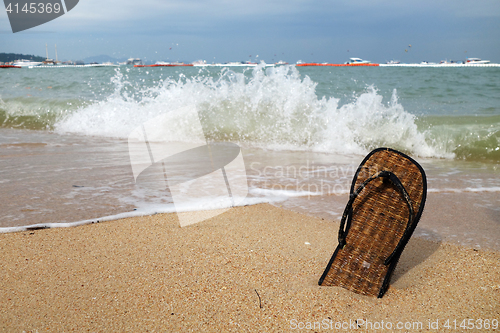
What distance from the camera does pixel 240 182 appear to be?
3.76 meters

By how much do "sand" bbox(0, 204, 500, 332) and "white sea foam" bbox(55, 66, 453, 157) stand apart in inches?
154

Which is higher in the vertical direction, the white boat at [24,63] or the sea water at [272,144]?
the white boat at [24,63]

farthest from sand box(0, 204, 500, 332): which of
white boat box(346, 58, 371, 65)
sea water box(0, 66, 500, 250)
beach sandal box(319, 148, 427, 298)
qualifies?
white boat box(346, 58, 371, 65)

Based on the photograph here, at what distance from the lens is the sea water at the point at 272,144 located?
9.78ft

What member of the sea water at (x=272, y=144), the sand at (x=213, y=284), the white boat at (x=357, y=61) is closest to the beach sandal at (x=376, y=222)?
the sand at (x=213, y=284)

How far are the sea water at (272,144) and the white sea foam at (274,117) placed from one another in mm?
22

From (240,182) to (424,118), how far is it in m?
5.58

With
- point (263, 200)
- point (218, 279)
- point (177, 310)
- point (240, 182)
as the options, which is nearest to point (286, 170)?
point (240, 182)

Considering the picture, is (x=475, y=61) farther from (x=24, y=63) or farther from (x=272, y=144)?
(x=24, y=63)

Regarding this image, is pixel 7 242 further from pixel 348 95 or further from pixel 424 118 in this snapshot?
pixel 348 95

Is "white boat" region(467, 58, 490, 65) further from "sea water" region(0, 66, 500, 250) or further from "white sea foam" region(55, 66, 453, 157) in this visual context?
"white sea foam" region(55, 66, 453, 157)

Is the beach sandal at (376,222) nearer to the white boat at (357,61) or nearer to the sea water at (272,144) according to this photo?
the sea water at (272,144)

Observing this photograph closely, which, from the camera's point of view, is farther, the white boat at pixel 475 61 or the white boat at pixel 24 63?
the white boat at pixel 24 63

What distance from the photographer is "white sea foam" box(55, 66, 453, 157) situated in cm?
633
